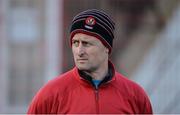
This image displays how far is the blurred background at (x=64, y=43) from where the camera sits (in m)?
11.9

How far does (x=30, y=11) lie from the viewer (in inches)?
474

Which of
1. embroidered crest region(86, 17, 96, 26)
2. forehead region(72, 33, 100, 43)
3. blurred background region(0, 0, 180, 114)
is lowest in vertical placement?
blurred background region(0, 0, 180, 114)

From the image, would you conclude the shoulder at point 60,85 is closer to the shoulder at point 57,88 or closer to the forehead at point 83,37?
the shoulder at point 57,88

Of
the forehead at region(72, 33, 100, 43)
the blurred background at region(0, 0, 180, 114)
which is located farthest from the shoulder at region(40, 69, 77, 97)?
the blurred background at region(0, 0, 180, 114)

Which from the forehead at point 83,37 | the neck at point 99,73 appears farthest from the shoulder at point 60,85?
the forehead at point 83,37

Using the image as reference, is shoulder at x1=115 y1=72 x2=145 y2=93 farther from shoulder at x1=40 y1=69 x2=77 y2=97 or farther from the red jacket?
shoulder at x1=40 y1=69 x2=77 y2=97

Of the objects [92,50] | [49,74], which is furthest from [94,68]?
[49,74]

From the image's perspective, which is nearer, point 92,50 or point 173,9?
point 92,50

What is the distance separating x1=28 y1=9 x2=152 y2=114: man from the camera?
5027mm

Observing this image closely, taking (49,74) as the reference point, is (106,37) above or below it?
above

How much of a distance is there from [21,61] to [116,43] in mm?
1273

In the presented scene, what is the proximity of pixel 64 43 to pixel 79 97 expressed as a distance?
269 inches

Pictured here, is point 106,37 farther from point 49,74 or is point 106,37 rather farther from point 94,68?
point 49,74

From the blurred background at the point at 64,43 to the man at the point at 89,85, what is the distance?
21.5ft
